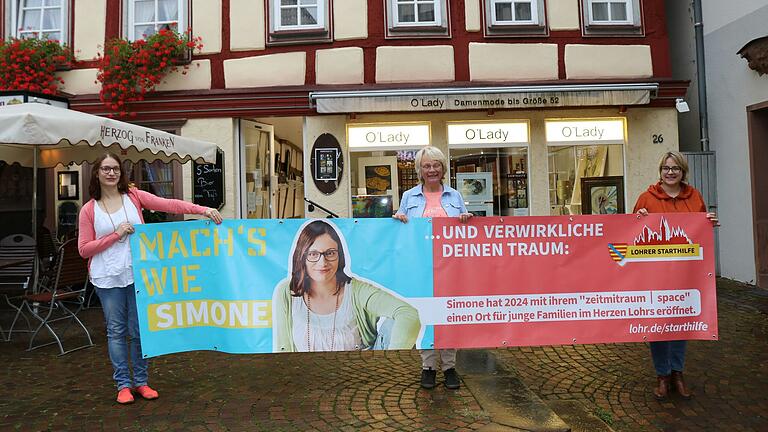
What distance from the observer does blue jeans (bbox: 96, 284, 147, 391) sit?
412cm

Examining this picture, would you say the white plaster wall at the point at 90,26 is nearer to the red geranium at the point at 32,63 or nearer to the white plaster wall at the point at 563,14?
the red geranium at the point at 32,63

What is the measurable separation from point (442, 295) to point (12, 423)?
3075 millimetres

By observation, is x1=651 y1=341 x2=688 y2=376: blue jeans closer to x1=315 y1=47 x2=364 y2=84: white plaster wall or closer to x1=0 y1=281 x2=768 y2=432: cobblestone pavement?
x1=0 y1=281 x2=768 y2=432: cobblestone pavement

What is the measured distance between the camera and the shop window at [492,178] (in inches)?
389

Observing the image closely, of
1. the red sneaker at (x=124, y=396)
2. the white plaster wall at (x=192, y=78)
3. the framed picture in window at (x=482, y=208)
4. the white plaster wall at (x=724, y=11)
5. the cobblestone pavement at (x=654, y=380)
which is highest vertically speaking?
the white plaster wall at (x=724, y=11)

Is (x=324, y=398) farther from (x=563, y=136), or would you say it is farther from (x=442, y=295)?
(x=563, y=136)

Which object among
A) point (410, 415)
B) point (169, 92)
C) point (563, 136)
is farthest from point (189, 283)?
point (563, 136)

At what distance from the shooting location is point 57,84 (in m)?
9.93

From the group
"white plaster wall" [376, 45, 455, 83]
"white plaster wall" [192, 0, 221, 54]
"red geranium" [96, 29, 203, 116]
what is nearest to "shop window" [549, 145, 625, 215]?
"white plaster wall" [376, 45, 455, 83]

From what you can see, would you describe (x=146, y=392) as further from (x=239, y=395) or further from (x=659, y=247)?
(x=659, y=247)

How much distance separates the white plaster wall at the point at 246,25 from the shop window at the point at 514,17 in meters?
3.87

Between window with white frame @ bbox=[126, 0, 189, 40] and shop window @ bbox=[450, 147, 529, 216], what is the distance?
216 inches

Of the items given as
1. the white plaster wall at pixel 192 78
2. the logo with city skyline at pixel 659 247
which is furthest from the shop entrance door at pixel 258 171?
the logo with city skyline at pixel 659 247

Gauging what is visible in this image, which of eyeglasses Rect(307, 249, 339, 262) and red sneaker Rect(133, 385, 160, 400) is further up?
eyeglasses Rect(307, 249, 339, 262)
